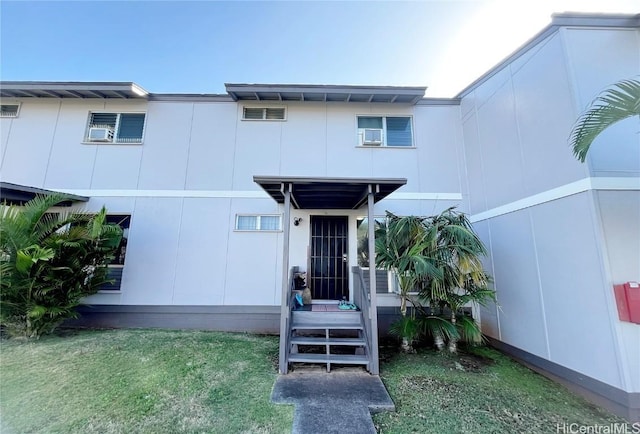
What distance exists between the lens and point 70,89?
693 cm

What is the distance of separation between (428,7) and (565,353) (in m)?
8.49

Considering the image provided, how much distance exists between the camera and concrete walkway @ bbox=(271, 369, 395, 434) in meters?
2.97

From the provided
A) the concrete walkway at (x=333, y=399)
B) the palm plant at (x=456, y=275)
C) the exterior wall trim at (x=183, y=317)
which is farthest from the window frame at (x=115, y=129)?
the palm plant at (x=456, y=275)

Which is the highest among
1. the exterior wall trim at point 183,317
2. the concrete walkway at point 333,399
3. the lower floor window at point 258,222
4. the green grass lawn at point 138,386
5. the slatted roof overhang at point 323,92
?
the slatted roof overhang at point 323,92

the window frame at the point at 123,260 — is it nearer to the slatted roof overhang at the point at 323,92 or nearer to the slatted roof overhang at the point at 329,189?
the slatted roof overhang at the point at 329,189

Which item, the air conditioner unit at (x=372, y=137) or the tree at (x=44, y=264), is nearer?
the tree at (x=44, y=264)

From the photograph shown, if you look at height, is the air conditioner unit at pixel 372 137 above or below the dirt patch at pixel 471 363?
above

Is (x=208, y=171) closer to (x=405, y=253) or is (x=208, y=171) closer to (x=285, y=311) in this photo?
(x=285, y=311)

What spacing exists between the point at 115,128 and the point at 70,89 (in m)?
1.36

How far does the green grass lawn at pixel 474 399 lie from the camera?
310 centimetres

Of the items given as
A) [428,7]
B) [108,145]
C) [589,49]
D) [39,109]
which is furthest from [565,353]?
[39,109]

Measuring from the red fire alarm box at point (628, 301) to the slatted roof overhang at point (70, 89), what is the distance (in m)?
11.0

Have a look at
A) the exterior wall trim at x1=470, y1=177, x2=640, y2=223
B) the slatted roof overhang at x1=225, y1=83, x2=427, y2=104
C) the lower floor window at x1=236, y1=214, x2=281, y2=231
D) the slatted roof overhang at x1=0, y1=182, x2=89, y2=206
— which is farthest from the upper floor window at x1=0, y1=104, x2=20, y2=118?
the exterior wall trim at x1=470, y1=177, x2=640, y2=223

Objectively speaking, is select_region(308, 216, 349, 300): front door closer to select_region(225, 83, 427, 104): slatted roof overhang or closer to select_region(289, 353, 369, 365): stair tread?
select_region(289, 353, 369, 365): stair tread
